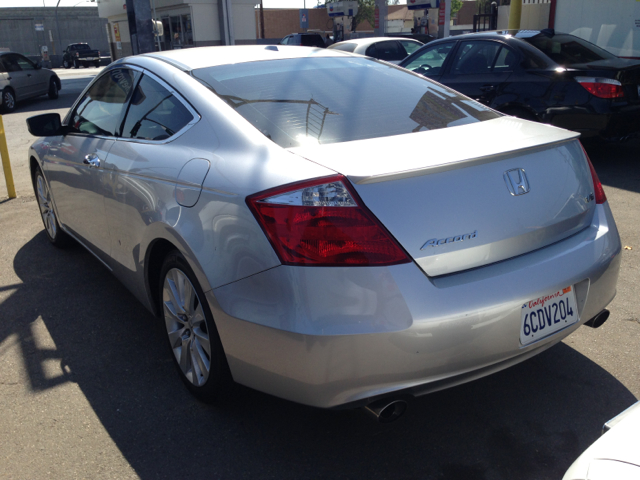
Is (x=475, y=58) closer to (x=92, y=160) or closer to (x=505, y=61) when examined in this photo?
(x=505, y=61)

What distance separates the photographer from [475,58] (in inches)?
295

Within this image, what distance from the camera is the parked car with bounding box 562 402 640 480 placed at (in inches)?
54.5

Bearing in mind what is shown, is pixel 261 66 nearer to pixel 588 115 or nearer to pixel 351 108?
pixel 351 108

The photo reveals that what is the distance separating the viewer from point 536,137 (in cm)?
257

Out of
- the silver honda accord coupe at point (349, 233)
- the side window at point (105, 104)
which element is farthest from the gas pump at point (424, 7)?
the silver honda accord coupe at point (349, 233)

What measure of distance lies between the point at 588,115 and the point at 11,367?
597cm

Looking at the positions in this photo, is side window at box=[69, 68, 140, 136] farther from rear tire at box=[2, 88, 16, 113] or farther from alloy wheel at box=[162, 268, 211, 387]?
rear tire at box=[2, 88, 16, 113]

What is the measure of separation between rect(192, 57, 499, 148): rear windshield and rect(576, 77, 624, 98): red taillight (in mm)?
3928

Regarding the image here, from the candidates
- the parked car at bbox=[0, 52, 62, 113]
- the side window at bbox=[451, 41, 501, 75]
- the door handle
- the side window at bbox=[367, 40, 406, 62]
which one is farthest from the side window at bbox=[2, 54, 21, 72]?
the door handle

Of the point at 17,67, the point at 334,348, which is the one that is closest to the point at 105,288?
the point at 334,348

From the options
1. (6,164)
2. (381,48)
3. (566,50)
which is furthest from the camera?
(381,48)

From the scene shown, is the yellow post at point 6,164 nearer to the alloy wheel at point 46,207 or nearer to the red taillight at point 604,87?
the alloy wheel at point 46,207

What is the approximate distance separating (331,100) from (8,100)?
1711 centimetres

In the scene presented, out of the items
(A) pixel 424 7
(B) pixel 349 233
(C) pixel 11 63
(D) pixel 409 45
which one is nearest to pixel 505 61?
(B) pixel 349 233
